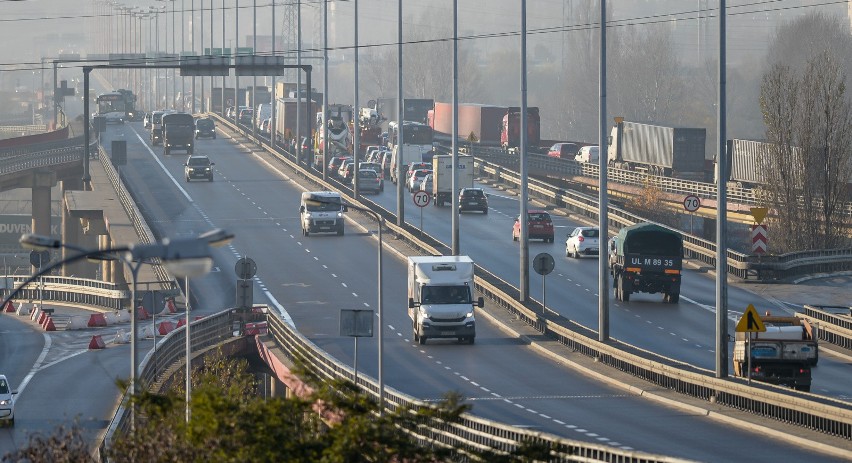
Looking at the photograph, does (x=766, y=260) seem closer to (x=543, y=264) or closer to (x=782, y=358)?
(x=543, y=264)

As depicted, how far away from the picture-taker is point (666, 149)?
10006cm

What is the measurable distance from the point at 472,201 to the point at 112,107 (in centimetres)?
8033

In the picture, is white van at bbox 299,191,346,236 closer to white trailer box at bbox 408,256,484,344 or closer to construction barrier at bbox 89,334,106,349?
construction barrier at bbox 89,334,106,349

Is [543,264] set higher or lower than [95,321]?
higher

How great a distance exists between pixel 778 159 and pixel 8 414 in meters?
42.3

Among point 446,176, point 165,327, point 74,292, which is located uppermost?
point 446,176

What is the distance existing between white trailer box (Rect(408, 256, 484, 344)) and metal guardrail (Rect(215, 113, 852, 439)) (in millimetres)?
2854

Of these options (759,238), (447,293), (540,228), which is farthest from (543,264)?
(540,228)

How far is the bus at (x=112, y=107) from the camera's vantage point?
16038 centimetres

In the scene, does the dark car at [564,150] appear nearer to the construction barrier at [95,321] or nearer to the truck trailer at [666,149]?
the truck trailer at [666,149]

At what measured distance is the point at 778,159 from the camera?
74938 millimetres

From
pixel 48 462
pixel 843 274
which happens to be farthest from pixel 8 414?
pixel 843 274

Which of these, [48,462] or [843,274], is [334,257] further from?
[48,462]

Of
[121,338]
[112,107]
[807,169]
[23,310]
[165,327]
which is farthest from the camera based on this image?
[112,107]
